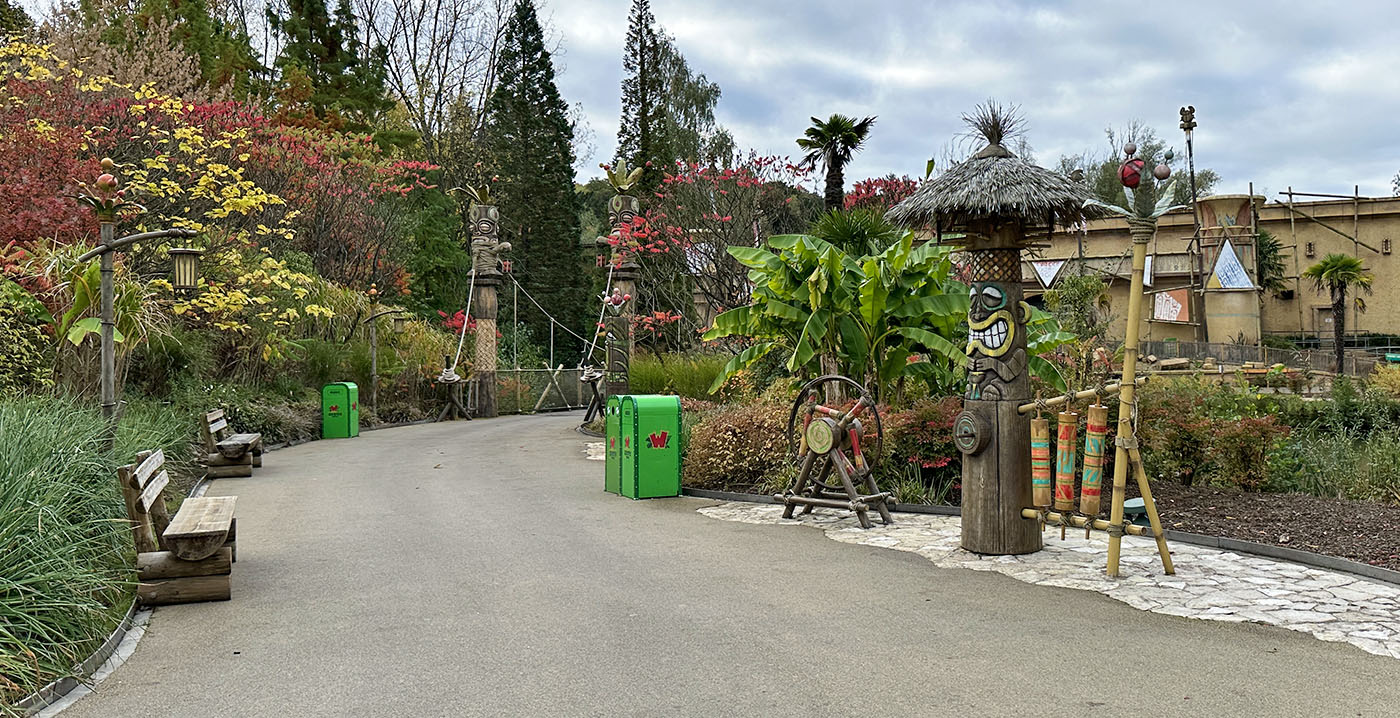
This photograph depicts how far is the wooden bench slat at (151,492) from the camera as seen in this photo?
6966 millimetres

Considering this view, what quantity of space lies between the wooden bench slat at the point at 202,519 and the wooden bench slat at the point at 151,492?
198 millimetres

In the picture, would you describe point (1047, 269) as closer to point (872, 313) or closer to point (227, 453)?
point (872, 313)

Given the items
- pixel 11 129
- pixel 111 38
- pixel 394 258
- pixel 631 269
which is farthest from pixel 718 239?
pixel 111 38

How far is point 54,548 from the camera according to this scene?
5.98 metres

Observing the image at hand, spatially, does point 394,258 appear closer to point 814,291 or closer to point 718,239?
point 718,239

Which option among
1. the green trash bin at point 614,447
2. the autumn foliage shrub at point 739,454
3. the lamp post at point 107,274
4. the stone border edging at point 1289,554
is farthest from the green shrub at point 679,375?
the stone border edging at point 1289,554

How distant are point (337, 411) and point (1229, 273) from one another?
2776 centimetres

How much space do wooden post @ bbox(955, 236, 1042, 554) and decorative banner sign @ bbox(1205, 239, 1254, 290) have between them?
93.9 ft

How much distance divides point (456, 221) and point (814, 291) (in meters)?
27.8

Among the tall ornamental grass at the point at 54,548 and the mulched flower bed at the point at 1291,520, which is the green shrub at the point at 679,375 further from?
the tall ornamental grass at the point at 54,548

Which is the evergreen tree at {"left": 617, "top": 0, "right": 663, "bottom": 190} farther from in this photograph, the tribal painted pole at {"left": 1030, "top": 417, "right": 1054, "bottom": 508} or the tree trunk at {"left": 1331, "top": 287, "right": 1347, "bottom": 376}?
the tribal painted pole at {"left": 1030, "top": 417, "right": 1054, "bottom": 508}

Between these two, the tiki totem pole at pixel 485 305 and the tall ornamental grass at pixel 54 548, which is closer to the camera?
the tall ornamental grass at pixel 54 548

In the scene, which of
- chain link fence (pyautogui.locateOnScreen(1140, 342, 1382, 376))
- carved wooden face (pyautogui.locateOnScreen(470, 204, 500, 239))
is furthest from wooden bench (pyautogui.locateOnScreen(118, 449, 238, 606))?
chain link fence (pyautogui.locateOnScreen(1140, 342, 1382, 376))

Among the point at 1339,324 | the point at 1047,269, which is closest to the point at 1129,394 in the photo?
the point at 1339,324
